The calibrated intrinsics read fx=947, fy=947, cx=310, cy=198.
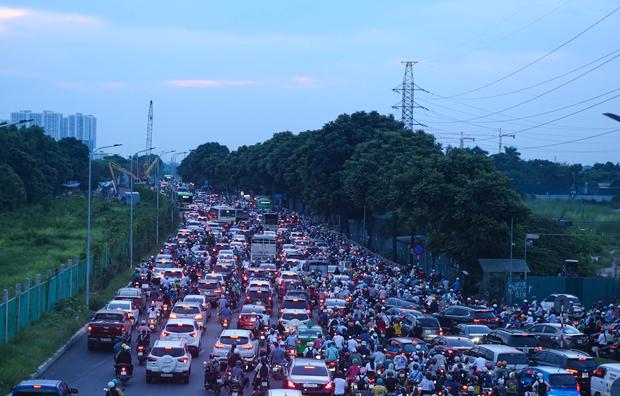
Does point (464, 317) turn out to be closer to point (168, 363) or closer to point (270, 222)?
point (168, 363)

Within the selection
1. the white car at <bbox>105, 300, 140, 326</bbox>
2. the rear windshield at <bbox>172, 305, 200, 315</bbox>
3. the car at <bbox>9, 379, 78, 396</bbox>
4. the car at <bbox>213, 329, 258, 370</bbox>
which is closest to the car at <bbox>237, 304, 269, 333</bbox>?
the rear windshield at <bbox>172, 305, 200, 315</bbox>

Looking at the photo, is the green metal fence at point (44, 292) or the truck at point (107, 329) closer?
the green metal fence at point (44, 292)

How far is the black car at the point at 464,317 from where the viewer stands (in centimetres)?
4144

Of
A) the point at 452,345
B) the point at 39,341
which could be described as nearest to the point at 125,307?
the point at 39,341

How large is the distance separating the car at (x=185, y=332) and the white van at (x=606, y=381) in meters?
13.4

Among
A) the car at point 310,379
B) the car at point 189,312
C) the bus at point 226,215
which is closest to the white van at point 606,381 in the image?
the car at point 310,379

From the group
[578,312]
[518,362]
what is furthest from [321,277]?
[518,362]

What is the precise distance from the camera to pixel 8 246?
65688 mm

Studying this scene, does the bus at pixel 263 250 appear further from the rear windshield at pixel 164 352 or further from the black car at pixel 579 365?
the black car at pixel 579 365

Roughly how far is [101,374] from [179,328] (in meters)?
4.35

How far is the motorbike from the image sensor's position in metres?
27.3

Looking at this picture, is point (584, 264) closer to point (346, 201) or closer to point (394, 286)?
point (394, 286)

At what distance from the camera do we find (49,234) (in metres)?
73.7

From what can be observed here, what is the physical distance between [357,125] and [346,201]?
12.7 m
